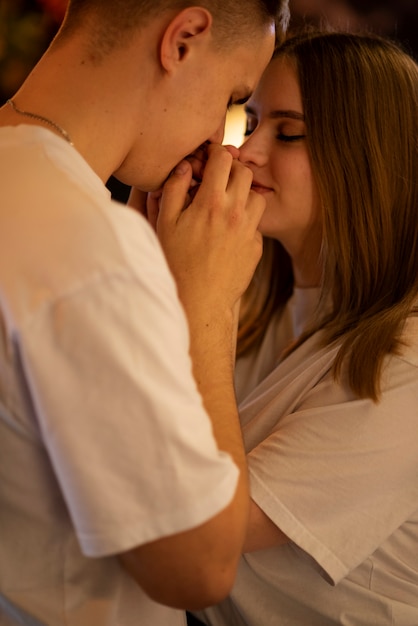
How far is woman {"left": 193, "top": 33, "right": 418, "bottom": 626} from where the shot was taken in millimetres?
1106

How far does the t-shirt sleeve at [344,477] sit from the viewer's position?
1093 millimetres

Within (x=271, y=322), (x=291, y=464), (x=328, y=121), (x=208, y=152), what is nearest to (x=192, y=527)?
(x=291, y=464)

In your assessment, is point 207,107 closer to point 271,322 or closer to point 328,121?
point 328,121

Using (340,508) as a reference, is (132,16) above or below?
above

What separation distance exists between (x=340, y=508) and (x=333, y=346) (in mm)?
322

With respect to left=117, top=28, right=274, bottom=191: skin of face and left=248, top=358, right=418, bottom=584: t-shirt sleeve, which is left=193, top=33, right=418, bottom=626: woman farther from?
left=117, top=28, right=274, bottom=191: skin of face

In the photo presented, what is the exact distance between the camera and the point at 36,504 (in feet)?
2.61

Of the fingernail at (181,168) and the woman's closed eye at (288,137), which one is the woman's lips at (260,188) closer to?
the woman's closed eye at (288,137)

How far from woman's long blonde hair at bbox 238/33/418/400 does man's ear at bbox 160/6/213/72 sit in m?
0.51

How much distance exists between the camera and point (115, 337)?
25.6 inches

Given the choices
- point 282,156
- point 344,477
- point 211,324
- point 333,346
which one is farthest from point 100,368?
point 282,156

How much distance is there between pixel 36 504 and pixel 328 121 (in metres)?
0.93

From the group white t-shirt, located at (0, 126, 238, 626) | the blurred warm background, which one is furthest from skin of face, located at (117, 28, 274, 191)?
the blurred warm background

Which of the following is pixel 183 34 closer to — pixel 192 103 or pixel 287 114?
pixel 192 103
